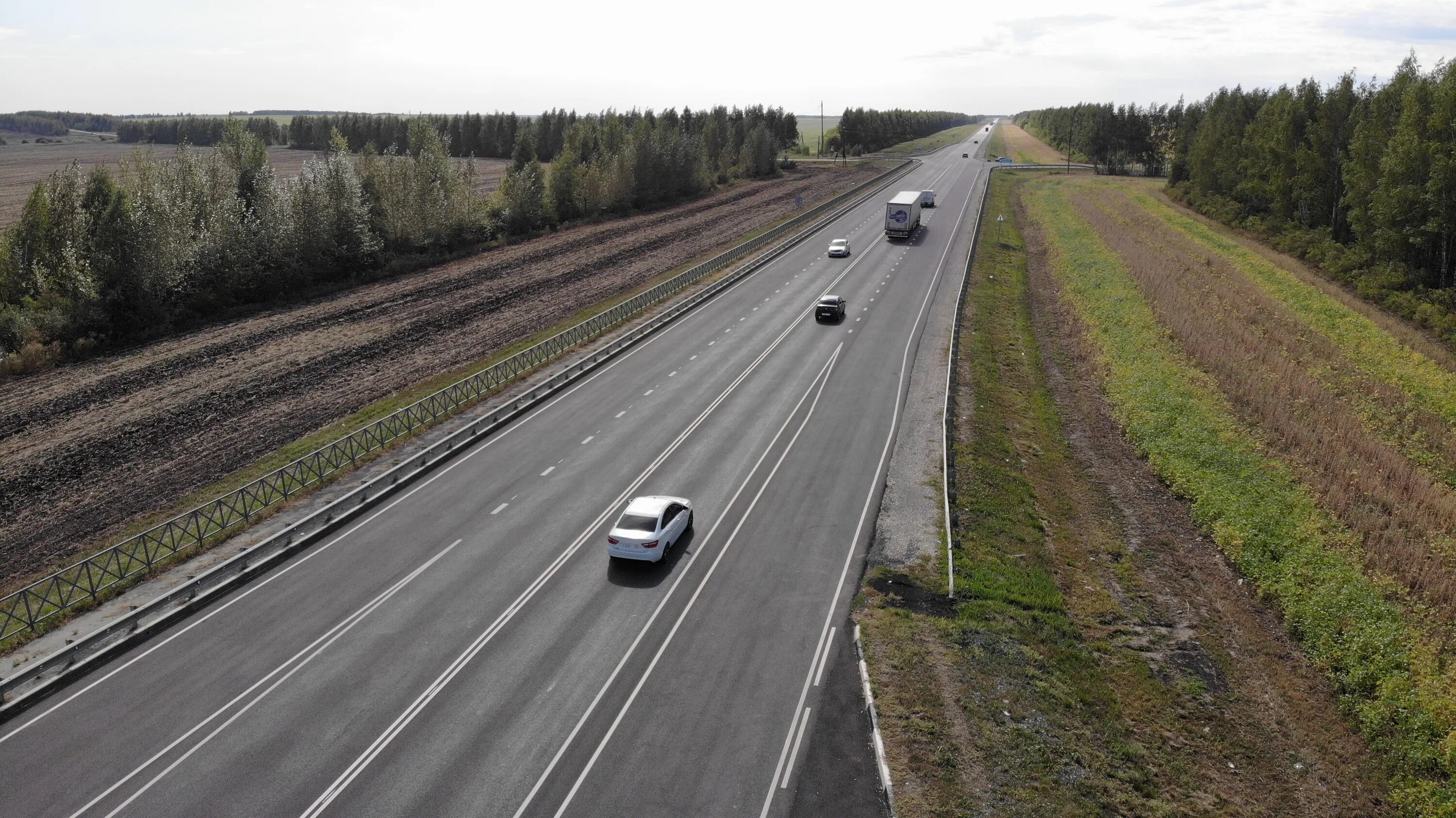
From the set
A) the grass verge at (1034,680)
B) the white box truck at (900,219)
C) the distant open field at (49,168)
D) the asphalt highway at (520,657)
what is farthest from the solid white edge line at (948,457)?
the distant open field at (49,168)

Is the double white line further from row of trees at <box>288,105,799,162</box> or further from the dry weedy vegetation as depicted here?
row of trees at <box>288,105,799,162</box>

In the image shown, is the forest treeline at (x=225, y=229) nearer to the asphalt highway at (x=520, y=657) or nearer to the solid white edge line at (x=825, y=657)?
the asphalt highway at (x=520, y=657)

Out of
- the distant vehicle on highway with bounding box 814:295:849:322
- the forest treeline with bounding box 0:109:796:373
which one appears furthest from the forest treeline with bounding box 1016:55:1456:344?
the forest treeline with bounding box 0:109:796:373

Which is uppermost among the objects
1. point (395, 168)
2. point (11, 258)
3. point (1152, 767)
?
point (395, 168)

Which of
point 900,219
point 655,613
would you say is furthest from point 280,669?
point 900,219

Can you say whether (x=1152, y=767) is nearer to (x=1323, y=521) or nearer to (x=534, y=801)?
(x=534, y=801)

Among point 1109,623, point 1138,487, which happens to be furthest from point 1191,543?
point 1109,623

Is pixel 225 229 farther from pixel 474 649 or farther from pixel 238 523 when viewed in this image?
pixel 474 649
